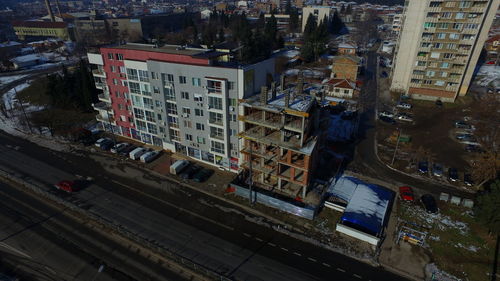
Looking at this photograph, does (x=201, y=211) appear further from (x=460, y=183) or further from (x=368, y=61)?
(x=368, y=61)

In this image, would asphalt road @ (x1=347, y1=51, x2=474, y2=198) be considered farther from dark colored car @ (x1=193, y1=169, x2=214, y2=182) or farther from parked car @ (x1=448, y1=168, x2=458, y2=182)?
dark colored car @ (x1=193, y1=169, x2=214, y2=182)

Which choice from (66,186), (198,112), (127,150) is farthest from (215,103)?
(66,186)

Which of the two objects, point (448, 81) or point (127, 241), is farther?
point (448, 81)

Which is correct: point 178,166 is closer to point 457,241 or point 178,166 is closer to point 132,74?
point 132,74

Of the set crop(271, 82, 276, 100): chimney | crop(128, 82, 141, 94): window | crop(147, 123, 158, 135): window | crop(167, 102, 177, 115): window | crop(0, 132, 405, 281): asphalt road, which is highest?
crop(271, 82, 276, 100): chimney

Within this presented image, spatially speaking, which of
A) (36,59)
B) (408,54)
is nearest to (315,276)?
(408,54)

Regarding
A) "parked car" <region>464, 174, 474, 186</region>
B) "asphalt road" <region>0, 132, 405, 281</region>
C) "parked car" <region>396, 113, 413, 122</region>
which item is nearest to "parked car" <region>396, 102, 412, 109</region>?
"parked car" <region>396, 113, 413, 122</region>
